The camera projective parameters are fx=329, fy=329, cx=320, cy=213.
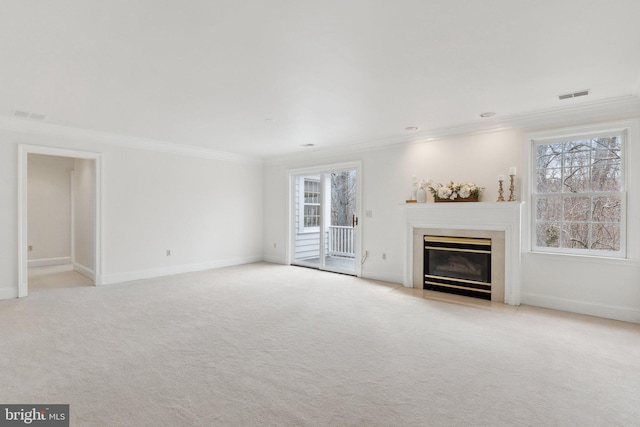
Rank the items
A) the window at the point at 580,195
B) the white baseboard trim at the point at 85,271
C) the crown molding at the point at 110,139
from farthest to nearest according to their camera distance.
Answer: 1. the white baseboard trim at the point at 85,271
2. the crown molding at the point at 110,139
3. the window at the point at 580,195

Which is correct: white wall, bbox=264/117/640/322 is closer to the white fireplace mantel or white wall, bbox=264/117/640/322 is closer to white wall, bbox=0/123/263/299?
the white fireplace mantel

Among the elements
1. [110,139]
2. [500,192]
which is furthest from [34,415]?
[500,192]

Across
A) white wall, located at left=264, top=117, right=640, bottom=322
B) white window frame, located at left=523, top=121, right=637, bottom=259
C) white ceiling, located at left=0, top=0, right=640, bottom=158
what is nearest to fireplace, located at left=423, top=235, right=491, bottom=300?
white wall, located at left=264, top=117, right=640, bottom=322

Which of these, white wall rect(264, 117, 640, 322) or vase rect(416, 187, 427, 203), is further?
vase rect(416, 187, 427, 203)

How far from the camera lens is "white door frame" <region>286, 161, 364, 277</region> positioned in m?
6.17

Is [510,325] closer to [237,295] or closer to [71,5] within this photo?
[237,295]

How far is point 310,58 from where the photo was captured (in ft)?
9.09

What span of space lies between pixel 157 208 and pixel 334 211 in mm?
3556

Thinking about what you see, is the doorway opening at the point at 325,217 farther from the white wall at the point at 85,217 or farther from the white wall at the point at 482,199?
the white wall at the point at 85,217

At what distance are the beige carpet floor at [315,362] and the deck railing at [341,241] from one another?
3253 millimetres

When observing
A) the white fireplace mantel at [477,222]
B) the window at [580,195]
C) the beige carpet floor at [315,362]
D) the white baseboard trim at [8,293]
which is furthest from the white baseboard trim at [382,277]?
the white baseboard trim at [8,293]

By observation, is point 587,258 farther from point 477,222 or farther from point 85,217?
point 85,217

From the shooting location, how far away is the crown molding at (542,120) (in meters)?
3.81

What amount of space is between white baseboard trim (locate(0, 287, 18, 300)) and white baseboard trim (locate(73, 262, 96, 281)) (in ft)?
3.26
